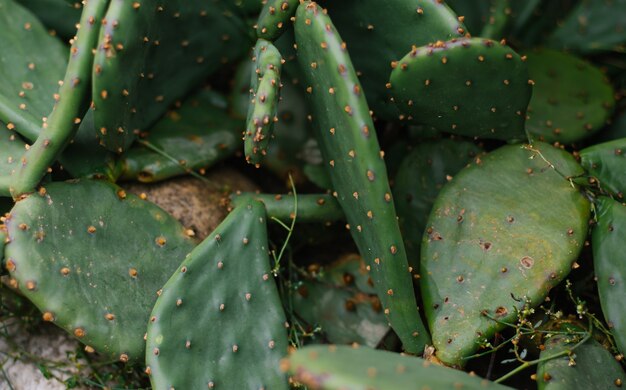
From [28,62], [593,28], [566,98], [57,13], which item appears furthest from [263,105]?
[593,28]

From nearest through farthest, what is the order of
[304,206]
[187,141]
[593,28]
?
[304,206]
[187,141]
[593,28]

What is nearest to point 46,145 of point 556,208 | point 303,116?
point 303,116

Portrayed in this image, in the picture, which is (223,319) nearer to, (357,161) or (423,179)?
(357,161)

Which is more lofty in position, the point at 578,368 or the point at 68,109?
the point at 68,109

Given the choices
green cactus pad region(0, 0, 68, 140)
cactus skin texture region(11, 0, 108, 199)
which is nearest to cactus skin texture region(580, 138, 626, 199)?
cactus skin texture region(11, 0, 108, 199)

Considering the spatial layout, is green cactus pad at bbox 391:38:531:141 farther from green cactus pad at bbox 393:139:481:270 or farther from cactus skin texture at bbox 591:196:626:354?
cactus skin texture at bbox 591:196:626:354

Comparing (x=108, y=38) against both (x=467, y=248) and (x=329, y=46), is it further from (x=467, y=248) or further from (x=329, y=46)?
(x=467, y=248)
